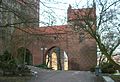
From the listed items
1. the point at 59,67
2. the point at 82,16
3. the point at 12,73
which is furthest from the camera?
the point at 59,67

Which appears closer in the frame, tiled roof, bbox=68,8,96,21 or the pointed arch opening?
tiled roof, bbox=68,8,96,21

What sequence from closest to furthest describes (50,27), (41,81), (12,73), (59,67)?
(50,27) → (41,81) → (12,73) → (59,67)

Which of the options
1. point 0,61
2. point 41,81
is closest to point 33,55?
point 0,61

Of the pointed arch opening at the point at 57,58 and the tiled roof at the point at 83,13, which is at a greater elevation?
the tiled roof at the point at 83,13

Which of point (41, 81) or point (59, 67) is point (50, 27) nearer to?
point (41, 81)

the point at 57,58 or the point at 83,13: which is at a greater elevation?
the point at 83,13

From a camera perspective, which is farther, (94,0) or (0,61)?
(0,61)

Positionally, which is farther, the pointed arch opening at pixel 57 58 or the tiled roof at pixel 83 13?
the pointed arch opening at pixel 57 58

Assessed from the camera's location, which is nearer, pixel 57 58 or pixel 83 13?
pixel 83 13

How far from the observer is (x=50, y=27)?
17.3 meters

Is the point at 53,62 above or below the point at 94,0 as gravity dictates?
below

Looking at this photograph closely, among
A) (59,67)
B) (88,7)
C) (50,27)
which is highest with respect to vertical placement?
(88,7)

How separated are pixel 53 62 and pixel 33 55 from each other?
7.48 meters

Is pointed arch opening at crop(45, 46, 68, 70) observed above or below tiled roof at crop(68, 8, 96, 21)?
below
